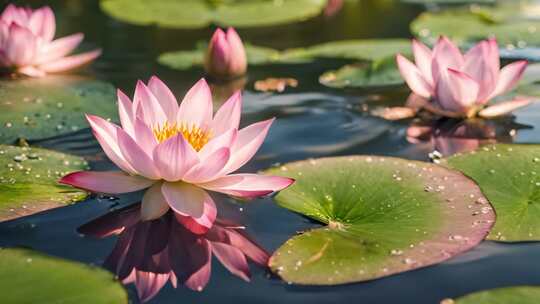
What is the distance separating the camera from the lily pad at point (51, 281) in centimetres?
121

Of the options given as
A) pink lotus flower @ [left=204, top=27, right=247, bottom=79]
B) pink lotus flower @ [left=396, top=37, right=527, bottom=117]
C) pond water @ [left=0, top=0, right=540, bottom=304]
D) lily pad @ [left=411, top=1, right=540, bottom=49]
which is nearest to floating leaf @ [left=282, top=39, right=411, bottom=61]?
pond water @ [left=0, top=0, right=540, bottom=304]

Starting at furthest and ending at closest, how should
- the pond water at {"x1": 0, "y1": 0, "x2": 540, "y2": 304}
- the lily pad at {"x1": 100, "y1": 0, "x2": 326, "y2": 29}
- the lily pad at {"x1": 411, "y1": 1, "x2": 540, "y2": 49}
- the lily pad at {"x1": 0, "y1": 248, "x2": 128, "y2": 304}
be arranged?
the lily pad at {"x1": 100, "y1": 0, "x2": 326, "y2": 29} < the lily pad at {"x1": 411, "y1": 1, "x2": 540, "y2": 49} < the pond water at {"x1": 0, "y1": 0, "x2": 540, "y2": 304} < the lily pad at {"x1": 0, "y1": 248, "x2": 128, "y2": 304}

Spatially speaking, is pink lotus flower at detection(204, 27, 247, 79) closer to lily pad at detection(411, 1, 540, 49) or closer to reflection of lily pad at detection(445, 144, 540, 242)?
lily pad at detection(411, 1, 540, 49)

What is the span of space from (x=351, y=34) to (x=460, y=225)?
115 inches

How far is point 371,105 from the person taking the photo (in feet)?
8.88

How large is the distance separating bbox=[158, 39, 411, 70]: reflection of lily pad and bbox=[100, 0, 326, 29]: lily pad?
656mm

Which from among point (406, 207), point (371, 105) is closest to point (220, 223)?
point (406, 207)

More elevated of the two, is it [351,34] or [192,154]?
[192,154]

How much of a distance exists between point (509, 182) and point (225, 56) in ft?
5.35

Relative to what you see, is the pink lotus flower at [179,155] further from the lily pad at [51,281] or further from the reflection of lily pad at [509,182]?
the reflection of lily pad at [509,182]

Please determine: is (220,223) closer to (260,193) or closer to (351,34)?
(260,193)

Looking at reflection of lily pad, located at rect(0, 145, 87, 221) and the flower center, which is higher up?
the flower center

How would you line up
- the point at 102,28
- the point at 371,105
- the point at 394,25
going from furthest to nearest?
the point at 394,25 < the point at 102,28 < the point at 371,105

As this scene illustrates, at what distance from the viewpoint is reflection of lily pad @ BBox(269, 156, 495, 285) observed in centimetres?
139
